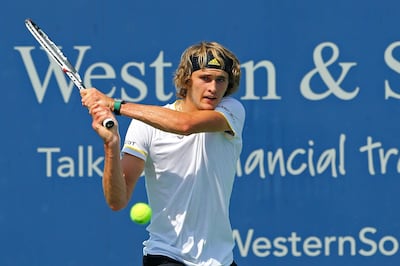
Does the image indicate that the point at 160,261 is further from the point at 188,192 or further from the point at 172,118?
the point at 172,118

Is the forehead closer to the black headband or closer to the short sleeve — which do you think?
the black headband

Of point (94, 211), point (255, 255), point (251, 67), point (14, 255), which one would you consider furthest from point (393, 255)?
point (14, 255)

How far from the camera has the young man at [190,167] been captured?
418 centimetres

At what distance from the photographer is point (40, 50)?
19.4 feet

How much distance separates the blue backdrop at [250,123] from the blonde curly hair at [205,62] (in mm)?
1571

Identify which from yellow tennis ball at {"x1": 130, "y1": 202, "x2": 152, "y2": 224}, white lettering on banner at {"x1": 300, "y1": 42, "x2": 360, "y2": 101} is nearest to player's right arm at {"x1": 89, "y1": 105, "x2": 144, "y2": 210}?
yellow tennis ball at {"x1": 130, "y1": 202, "x2": 152, "y2": 224}

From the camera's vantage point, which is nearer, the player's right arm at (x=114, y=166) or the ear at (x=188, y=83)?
the player's right arm at (x=114, y=166)

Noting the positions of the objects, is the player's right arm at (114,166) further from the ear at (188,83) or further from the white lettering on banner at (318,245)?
the white lettering on banner at (318,245)

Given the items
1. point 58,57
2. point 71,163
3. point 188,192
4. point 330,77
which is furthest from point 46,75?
point 188,192

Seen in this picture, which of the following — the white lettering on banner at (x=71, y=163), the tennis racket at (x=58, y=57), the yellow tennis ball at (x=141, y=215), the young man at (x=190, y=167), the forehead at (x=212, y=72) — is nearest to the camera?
the young man at (x=190, y=167)

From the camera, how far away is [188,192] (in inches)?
166

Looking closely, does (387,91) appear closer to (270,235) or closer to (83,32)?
(270,235)

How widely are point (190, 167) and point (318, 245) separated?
2.01 m

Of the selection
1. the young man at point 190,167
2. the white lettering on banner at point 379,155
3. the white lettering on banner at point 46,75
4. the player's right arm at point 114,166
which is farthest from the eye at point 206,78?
the white lettering on banner at point 379,155
